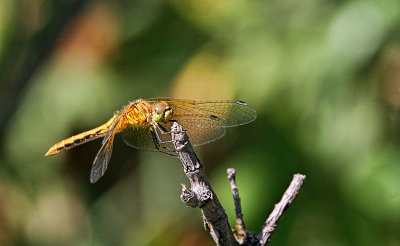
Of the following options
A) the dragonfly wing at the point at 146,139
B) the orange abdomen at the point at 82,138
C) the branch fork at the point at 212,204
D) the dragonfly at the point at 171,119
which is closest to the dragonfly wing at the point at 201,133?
the dragonfly at the point at 171,119

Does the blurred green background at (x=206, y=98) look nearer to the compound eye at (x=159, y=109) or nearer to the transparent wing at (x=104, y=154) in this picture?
the compound eye at (x=159, y=109)

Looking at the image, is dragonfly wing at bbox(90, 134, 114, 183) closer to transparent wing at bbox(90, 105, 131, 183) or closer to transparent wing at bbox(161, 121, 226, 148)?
transparent wing at bbox(90, 105, 131, 183)

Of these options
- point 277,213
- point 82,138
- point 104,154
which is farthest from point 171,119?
point 277,213

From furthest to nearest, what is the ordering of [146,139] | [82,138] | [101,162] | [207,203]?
[82,138] → [146,139] → [101,162] → [207,203]

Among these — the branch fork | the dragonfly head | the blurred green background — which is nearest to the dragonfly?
the dragonfly head

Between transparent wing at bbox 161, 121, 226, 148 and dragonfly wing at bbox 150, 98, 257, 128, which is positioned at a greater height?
dragonfly wing at bbox 150, 98, 257, 128

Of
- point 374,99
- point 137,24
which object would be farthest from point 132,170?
point 374,99

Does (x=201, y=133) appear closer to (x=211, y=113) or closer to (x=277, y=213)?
(x=211, y=113)
